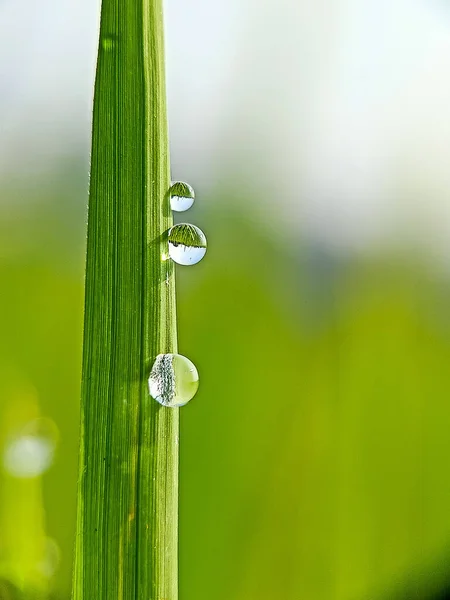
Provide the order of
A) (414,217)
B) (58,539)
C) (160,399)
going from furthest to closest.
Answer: (414,217) → (58,539) → (160,399)

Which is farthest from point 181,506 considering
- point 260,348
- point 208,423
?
point 260,348

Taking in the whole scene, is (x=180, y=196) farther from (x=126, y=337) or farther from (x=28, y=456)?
(x=28, y=456)

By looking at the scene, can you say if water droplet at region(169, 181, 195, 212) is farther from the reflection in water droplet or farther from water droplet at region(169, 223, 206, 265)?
the reflection in water droplet

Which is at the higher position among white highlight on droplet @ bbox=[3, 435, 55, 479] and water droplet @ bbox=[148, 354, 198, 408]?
water droplet @ bbox=[148, 354, 198, 408]

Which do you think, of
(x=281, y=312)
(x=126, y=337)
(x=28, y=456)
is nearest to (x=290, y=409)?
(x=281, y=312)

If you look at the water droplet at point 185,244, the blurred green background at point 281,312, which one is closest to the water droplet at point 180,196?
the water droplet at point 185,244

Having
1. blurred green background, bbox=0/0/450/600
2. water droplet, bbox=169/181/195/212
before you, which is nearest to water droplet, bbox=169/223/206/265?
water droplet, bbox=169/181/195/212

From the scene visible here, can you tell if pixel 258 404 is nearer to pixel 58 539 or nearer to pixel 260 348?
pixel 260 348

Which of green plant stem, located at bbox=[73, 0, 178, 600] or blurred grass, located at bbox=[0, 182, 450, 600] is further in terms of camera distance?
blurred grass, located at bbox=[0, 182, 450, 600]
